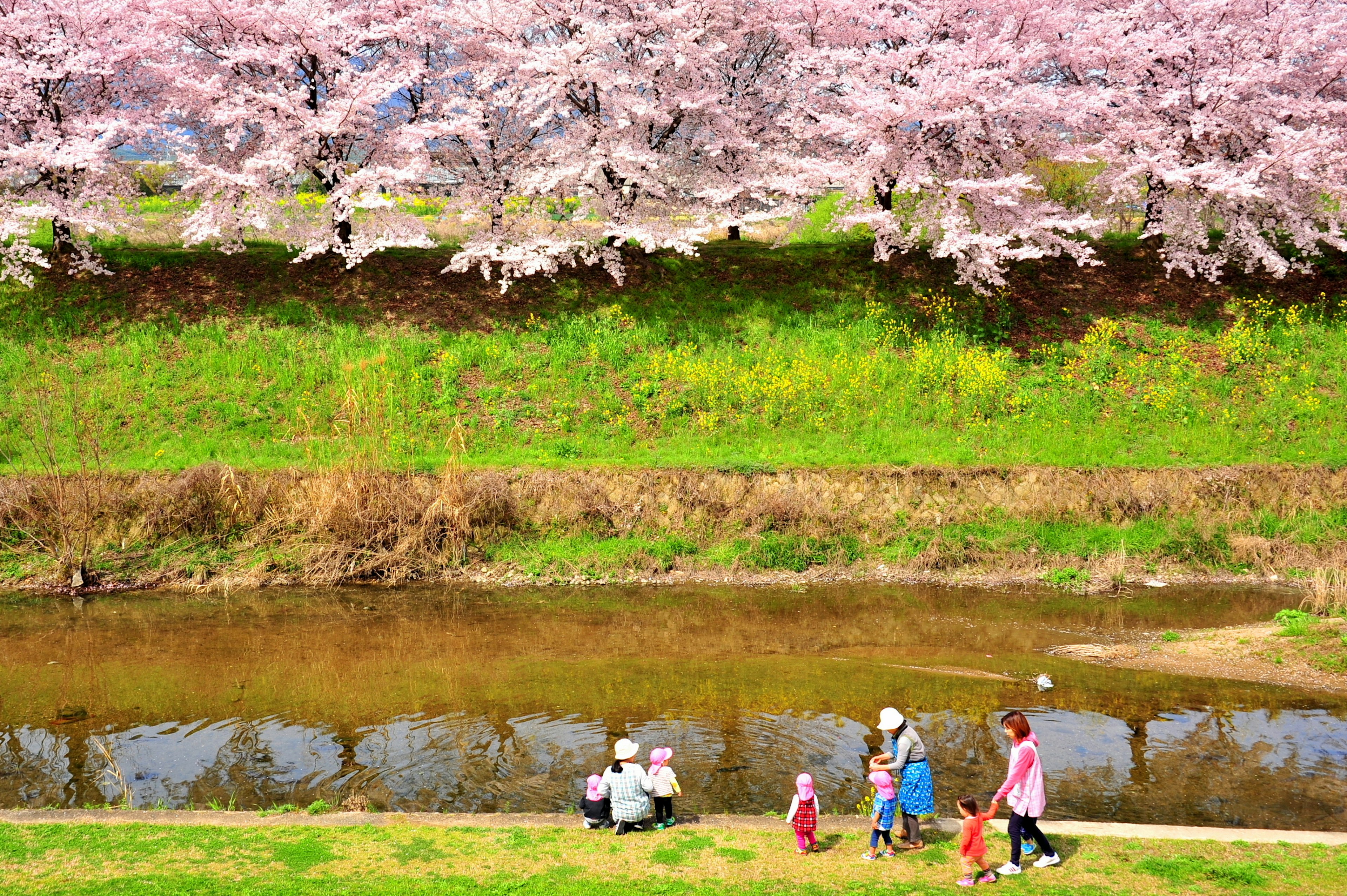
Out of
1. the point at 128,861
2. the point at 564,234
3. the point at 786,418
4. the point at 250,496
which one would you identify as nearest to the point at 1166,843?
the point at 128,861

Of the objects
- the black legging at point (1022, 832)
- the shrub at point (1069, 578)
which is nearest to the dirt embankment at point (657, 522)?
the shrub at point (1069, 578)

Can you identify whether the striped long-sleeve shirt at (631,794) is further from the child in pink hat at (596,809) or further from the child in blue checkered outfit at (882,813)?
the child in blue checkered outfit at (882,813)

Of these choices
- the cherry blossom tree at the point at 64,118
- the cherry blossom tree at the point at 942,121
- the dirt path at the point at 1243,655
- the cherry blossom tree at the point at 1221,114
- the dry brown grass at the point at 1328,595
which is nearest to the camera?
the dirt path at the point at 1243,655

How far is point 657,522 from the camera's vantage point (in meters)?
18.6

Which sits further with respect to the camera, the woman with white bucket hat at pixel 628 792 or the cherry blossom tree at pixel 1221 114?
the cherry blossom tree at pixel 1221 114

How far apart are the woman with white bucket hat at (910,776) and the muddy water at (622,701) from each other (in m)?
1.16

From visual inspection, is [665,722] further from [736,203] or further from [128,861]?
[736,203]

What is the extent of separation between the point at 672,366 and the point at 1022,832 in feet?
52.3

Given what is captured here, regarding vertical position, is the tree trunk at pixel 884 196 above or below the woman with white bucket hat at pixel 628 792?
above

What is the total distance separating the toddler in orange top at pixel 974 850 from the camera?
7230 mm

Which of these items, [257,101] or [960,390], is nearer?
[960,390]

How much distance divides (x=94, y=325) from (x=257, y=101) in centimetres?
649

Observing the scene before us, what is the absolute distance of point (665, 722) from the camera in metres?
11.2

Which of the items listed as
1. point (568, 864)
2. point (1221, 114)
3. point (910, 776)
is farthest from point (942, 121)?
point (568, 864)
